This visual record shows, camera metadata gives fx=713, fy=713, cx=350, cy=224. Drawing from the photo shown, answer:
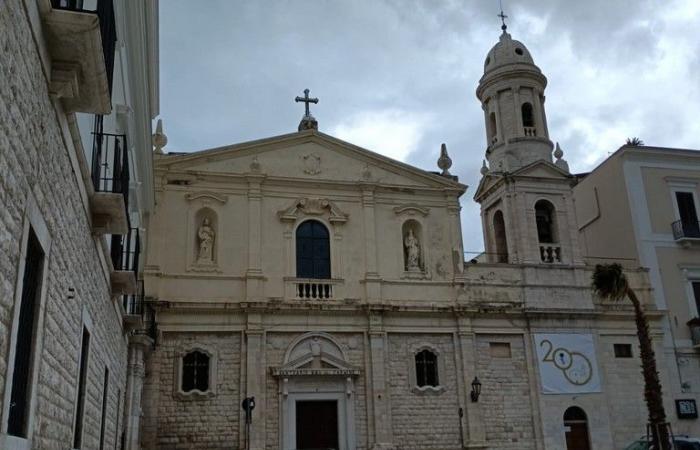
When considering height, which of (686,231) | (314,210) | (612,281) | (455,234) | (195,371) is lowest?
(195,371)

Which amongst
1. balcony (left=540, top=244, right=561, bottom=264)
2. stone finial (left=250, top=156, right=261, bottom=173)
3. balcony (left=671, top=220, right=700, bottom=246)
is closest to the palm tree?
balcony (left=540, top=244, right=561, bottom=264)

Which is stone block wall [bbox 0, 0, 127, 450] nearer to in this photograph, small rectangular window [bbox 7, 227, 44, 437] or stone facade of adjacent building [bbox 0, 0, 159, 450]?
stone facade of adjacent building [bbox 0, 0, 159, 450]

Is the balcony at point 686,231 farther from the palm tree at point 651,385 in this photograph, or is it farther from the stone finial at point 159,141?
the stone finial at point 159,141

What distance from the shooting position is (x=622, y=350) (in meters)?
25.4

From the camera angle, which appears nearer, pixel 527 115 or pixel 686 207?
pixel 686 207

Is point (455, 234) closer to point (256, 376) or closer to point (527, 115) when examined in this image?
point (527, 115)

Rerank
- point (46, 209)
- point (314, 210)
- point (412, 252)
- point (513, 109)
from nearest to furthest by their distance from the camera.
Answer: point (46, 209) < point (314, 210) < point (412, 252) < point (513, 109)

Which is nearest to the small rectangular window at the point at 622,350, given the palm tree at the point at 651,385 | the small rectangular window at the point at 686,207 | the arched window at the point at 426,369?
the palm tree at the point at 651,385

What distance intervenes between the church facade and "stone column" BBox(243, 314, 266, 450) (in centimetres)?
4

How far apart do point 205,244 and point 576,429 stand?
45.6 feet

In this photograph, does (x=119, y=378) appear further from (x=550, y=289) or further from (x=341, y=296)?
(x=550, y=289)

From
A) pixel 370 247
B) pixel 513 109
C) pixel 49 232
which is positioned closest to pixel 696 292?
pixel 513 109

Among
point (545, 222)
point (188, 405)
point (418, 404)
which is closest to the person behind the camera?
point (188, 405)

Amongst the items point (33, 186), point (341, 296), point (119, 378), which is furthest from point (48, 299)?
point (341, 296)
